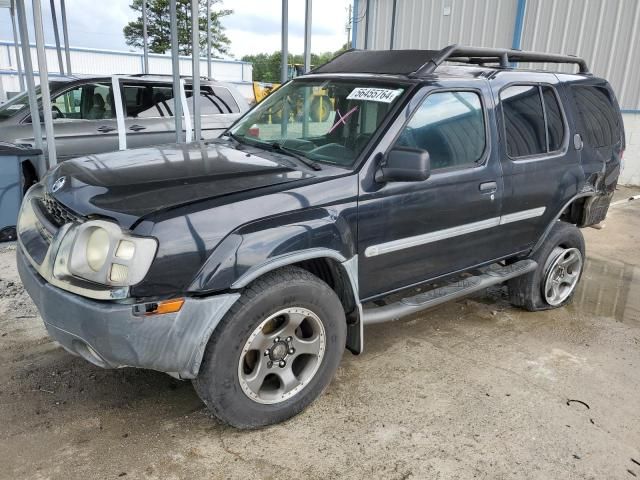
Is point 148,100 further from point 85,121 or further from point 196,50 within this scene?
point 196,50

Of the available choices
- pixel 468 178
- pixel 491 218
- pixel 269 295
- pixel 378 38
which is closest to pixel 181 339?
pixel 269 295

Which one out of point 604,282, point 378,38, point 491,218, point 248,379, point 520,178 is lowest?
point 604,282

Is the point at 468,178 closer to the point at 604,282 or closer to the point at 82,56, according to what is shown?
the point at 604,282

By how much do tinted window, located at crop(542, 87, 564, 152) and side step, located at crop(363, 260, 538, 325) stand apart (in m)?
0.96

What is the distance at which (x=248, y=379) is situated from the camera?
2729 mm

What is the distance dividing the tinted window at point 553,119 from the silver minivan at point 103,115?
15.5ft

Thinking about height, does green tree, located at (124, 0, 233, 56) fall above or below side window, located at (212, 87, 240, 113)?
above

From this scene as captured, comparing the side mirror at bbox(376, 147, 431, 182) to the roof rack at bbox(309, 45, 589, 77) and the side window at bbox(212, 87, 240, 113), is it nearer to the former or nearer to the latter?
the roof rack at bbox(309, 45, 589, 77)

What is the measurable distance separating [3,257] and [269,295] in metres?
3.88

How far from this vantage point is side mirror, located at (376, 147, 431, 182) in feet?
9.46

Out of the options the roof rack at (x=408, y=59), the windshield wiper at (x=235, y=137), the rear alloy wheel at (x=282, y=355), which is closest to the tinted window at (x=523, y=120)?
the roof rack at (x=408, y=59)

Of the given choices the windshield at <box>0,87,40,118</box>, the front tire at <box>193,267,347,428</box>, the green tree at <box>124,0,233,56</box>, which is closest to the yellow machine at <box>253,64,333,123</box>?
the front tire at <box>193,267,347,428</box>

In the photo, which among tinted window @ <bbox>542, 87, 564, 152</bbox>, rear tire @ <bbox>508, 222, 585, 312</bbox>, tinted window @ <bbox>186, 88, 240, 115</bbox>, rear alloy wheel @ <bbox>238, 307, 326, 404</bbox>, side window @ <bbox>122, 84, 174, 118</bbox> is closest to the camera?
rear alloy wheel @ <bbox>238, 307, 326, 404</bbox>

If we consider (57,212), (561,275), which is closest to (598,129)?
(561,275)
